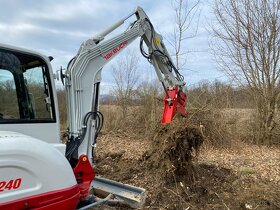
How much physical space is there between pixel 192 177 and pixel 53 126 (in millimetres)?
2997

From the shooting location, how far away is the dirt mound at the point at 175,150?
550 centimetres

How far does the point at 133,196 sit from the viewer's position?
5.03m

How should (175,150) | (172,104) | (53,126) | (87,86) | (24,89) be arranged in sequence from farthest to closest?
(172,104) < (175,150) < (87,86) < (53,126) < (24,89)

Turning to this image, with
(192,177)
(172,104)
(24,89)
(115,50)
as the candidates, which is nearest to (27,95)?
(24,89)

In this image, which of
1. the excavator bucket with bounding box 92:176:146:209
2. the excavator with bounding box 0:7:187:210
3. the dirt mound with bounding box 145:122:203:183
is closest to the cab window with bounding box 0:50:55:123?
the excavator with bounding box 0:7:187:210

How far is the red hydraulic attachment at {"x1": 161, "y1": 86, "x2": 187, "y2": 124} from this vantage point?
5766mm

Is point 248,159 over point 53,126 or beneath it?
beneath

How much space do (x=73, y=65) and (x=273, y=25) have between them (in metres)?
7.46

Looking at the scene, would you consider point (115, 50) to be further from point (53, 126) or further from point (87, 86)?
point (53, 126)

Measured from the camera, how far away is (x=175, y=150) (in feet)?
18.3

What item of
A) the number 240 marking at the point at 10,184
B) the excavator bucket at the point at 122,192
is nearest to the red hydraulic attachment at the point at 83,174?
the excavator bucket at the point at 122,192

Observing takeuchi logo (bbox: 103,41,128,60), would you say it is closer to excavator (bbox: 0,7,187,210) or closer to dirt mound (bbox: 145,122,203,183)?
excavator (bbox: 0,7,187,210)

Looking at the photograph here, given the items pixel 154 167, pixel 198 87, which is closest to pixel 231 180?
pixel 154 167

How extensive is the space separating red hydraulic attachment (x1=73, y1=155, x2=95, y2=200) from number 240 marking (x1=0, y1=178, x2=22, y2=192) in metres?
1.23
